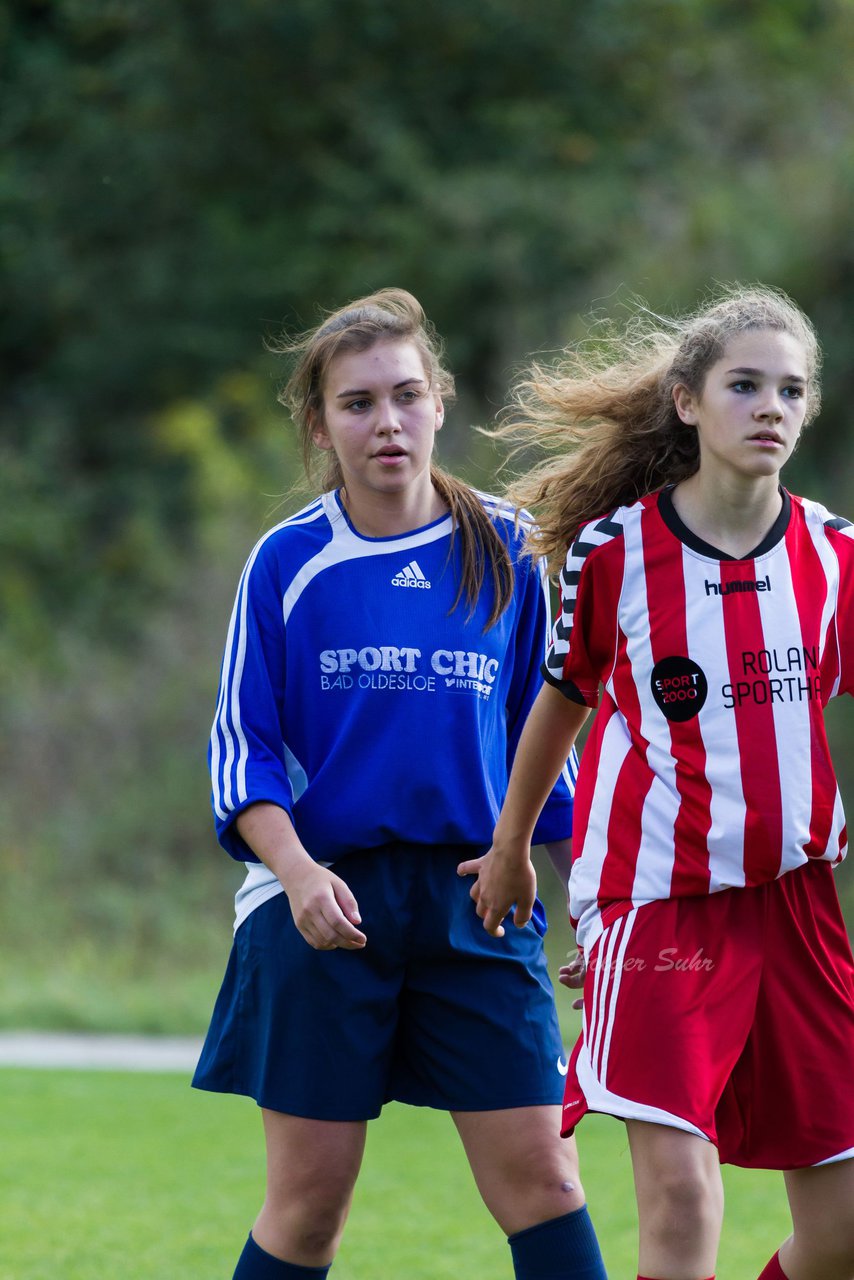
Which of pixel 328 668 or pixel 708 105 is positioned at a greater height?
pixel 708 105

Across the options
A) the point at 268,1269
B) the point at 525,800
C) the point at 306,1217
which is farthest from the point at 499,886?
the point at 268,1269

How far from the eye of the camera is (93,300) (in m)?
18.8

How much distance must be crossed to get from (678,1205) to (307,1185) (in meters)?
0.68

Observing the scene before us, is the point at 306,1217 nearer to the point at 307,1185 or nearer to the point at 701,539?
the point at 307,1185

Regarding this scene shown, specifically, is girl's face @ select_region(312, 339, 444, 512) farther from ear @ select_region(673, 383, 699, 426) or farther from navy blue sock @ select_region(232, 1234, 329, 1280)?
navy blue sock @ select_region(232, 1234, 329, 1280)

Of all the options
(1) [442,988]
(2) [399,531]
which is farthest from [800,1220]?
(2) [399,531]

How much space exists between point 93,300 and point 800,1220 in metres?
17.4

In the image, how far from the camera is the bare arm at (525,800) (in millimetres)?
2746

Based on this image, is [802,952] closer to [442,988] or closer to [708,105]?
[442,988]

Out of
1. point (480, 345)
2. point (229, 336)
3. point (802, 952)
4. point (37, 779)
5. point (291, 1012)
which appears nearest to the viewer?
point (802, 952)

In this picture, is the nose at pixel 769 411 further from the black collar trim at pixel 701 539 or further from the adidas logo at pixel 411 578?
the adidas logo at pixel 411 578

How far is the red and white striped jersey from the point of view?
254 centimetres

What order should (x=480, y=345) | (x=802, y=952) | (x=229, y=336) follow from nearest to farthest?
(x=802, y=952), (x=480, y=345), (x=229, y=336)

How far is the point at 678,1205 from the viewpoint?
2.42 meters
